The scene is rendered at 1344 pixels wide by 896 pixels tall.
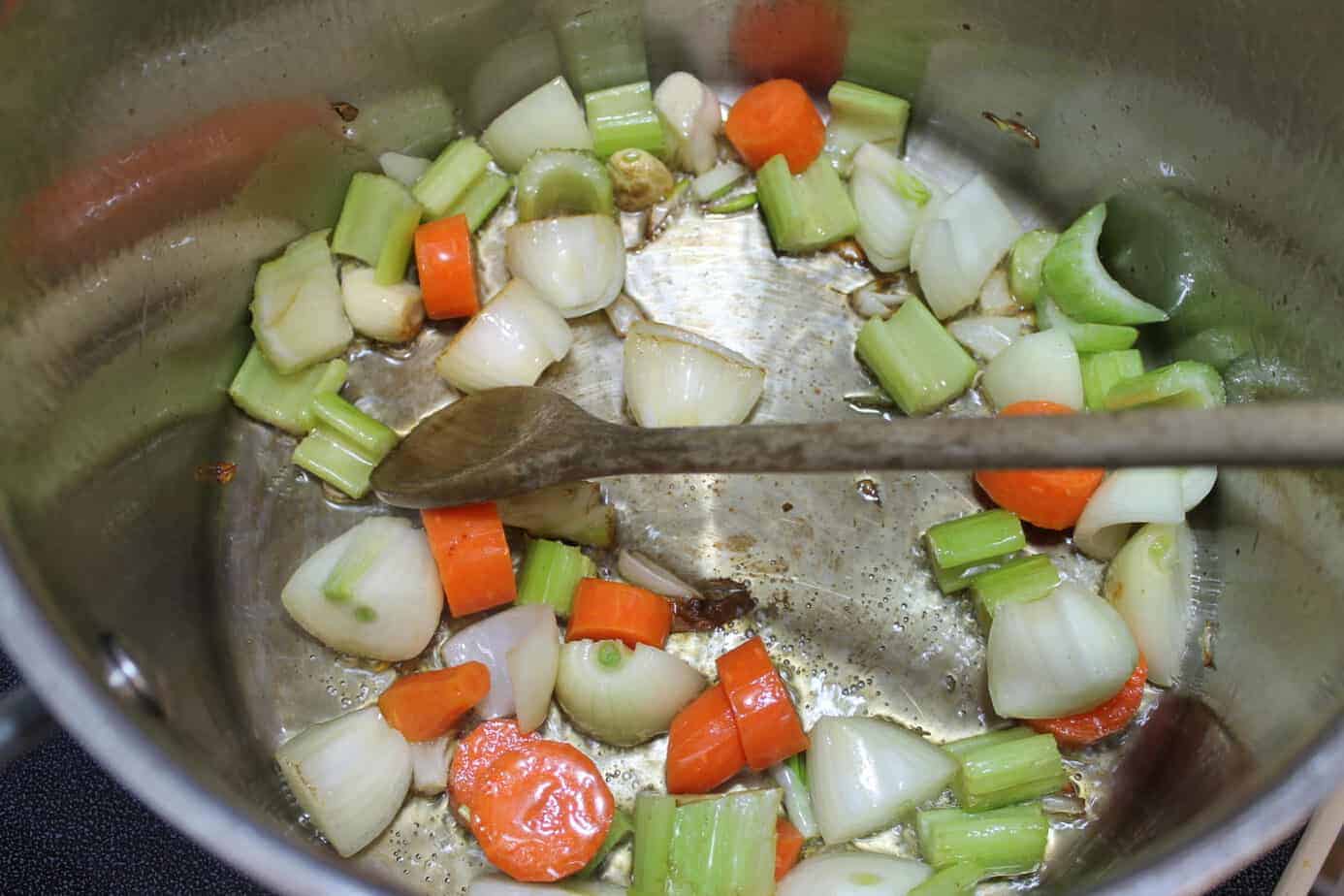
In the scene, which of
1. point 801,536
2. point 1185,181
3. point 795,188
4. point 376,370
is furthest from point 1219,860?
point 376,370

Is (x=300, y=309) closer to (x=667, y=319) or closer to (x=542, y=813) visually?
(x=667, y=319)

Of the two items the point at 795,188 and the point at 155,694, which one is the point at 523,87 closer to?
the point at 795,188

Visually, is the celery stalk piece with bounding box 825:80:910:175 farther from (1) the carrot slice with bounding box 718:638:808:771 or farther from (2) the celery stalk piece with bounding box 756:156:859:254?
(1) the carrot slice with bounding box 718:638:808:771

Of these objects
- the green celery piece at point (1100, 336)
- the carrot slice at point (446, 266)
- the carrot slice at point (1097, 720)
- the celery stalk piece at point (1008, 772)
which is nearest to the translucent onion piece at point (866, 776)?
the celery stalk piece at point (1008, 772)

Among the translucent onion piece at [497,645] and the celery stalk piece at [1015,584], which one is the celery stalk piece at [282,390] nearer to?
the translucent onion piece at [497,645]

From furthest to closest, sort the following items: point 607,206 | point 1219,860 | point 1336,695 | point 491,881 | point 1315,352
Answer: point 607,206 → point 1315,352 → point 491,881 → point 1336,695 → point 1219,860

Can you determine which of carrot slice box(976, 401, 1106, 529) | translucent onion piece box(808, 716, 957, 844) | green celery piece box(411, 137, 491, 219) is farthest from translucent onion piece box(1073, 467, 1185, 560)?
green celery piece box(411, 137, 491, 219)
